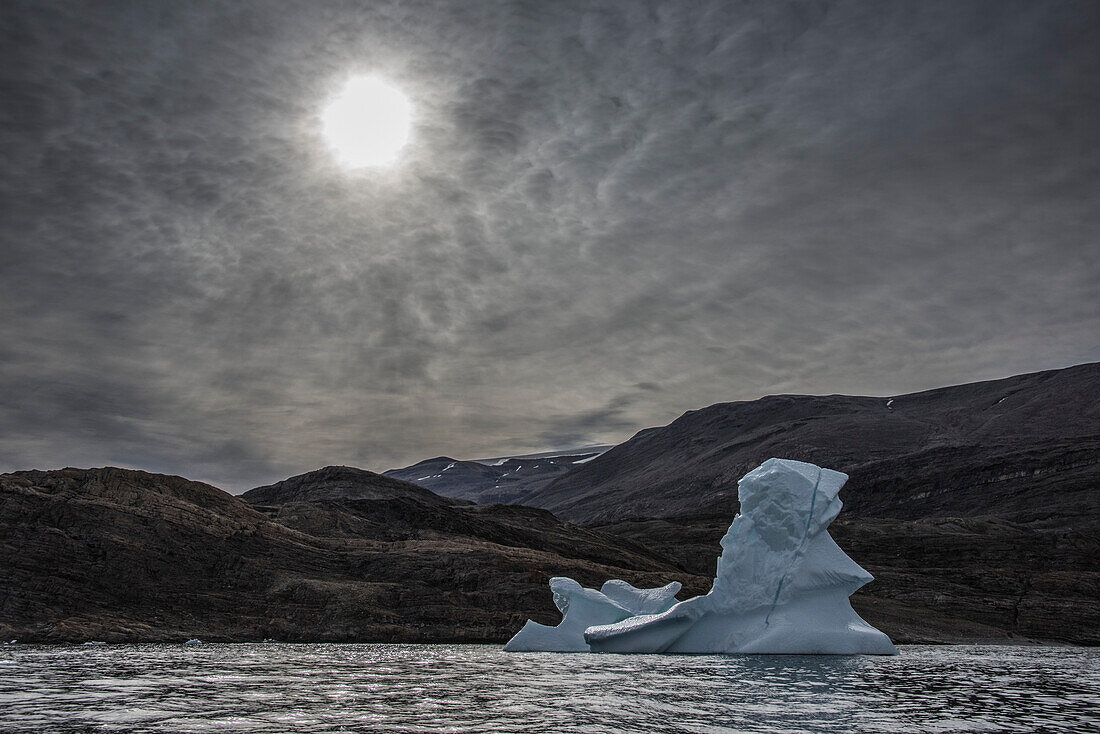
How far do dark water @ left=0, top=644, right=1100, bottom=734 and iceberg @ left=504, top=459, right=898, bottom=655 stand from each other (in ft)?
3.75

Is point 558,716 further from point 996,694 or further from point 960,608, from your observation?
point 960,608

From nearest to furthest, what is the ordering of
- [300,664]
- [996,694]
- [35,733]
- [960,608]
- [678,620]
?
[35,733]
[996,694]
[300,664]
[678,620]
[960,608]

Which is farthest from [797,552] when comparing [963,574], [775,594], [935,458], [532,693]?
[935,458]

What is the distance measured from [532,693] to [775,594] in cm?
1620

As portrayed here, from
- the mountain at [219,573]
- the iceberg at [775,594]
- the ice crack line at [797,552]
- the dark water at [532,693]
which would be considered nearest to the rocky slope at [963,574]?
the mountain at [219,573]

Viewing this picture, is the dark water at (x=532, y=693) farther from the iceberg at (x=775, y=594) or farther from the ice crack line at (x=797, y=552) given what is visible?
the ice crack line at (x=797, y=552)

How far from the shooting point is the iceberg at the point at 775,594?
31734 millimetres

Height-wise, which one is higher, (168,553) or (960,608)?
(168,553)

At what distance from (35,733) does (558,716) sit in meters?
9.52

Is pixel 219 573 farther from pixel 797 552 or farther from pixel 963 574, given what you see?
pixel 963 574

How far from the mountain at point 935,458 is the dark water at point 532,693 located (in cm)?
8834

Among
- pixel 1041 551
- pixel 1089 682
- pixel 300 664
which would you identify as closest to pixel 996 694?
pixel 1089 682

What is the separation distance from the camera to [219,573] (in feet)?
153

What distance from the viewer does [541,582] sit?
49031mm
